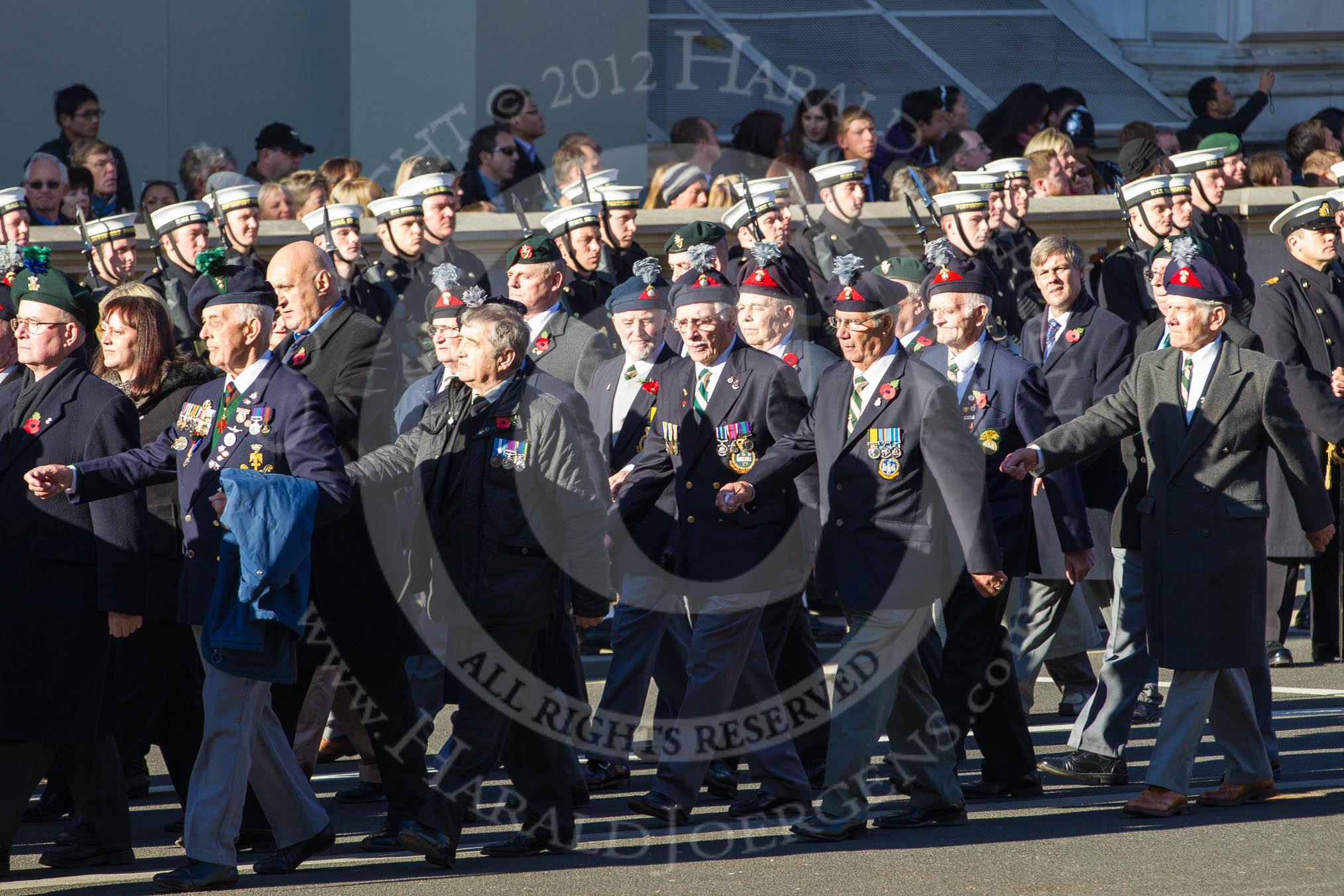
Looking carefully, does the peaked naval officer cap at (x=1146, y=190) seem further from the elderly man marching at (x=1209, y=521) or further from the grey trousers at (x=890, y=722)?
the grey trousers at (x=890, y=722)

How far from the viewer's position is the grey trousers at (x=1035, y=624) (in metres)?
8.24

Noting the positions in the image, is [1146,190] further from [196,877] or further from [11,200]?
[196,877]

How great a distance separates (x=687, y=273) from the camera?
7.52m

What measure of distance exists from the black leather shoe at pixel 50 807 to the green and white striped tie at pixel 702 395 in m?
2.63

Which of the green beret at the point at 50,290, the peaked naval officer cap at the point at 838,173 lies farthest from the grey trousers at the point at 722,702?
the peaked naval officer cap at the point at 838,173

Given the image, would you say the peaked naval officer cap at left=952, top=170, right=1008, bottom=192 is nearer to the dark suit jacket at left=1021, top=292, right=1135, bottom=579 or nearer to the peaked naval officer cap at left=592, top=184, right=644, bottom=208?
the peaked naval officer cap at left=592, top=184, right=644, bottom=208

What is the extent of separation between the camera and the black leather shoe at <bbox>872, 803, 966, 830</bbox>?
695 centimetres

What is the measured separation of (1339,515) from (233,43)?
9.68m

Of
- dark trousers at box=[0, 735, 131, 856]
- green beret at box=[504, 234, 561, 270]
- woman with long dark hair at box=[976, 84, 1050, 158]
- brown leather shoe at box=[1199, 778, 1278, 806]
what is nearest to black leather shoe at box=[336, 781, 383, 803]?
dark trousers at box=[0, 735, 131, 856]

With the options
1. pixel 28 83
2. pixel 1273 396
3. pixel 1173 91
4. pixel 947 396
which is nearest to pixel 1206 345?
pixel 1273 396

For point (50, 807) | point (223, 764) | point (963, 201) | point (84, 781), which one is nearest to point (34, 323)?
point (84, 781)

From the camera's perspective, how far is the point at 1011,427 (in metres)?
7.75

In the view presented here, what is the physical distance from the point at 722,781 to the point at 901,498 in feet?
4.34

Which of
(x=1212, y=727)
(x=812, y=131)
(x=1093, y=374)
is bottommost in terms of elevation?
(x=1212, y=727)
